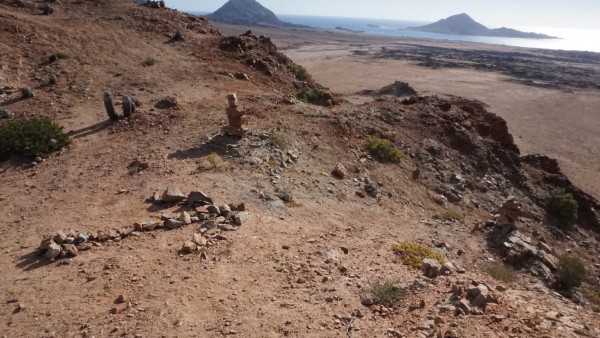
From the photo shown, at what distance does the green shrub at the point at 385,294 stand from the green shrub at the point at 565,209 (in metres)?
13.5

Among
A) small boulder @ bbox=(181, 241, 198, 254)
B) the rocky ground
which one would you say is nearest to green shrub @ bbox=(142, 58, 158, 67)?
the rocky ground

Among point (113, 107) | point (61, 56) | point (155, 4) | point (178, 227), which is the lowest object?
point (178, 227)

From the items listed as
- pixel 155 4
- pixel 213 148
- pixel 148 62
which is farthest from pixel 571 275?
pixel 155 4

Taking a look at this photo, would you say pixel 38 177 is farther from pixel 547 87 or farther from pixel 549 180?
pixel 547 87

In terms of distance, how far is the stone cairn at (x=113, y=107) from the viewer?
16.3 metres

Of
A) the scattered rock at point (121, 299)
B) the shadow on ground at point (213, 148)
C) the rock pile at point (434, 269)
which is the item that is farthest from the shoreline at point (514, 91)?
the scattered rock at point (121, 299)

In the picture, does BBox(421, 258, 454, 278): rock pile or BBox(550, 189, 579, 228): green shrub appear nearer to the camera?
BBox(421, 258, 454, 278): rock pile

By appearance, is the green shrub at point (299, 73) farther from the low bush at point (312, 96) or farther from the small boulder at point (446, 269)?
the small boulder at point (446, 269)

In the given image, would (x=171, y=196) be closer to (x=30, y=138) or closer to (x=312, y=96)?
(x=30, y=138)

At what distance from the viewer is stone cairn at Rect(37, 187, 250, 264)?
8555 millimetres

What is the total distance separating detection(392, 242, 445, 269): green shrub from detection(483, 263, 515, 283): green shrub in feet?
4.86

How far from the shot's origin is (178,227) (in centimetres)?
966

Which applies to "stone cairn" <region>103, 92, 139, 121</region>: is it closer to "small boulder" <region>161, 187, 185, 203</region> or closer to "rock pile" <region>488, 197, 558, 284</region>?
"small boulder" <region>161, 187, 185, 203</region>

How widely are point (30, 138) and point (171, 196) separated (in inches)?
258
